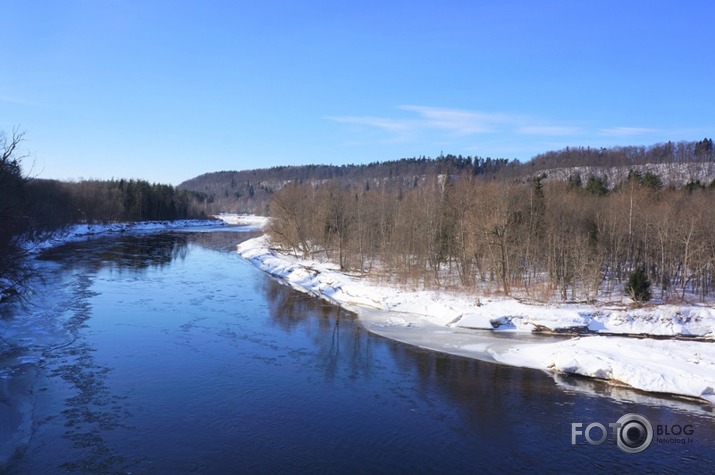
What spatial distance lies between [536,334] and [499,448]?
13534 mm

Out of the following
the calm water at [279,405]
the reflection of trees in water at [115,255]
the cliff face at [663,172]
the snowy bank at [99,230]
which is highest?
the cliff face at [663,172]

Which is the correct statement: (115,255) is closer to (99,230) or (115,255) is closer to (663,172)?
(99,230)

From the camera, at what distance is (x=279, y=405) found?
14.9 meters

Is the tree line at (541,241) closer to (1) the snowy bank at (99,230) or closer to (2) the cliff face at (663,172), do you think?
(1) the snowy bank at (99,230)

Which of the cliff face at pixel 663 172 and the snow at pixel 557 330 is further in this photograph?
the cliff face at pixel 663 172

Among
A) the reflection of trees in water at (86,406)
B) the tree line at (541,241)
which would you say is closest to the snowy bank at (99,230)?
the reflection of trees in water at (86,406)

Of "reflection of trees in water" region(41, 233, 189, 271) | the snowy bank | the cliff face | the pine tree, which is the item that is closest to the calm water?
the pine tree

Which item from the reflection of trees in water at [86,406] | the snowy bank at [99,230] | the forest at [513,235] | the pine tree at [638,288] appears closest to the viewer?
the reflection of trees in water at [86,406]

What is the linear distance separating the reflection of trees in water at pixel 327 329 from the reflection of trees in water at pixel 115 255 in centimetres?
1648

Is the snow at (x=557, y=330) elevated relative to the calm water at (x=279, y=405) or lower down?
elevated

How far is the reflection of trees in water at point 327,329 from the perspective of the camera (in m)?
19.2

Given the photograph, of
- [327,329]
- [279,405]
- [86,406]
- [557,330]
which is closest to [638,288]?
[557,330]

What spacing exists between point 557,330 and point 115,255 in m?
42.9

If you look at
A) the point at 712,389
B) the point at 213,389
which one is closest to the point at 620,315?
the point at 712,389
